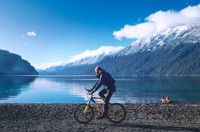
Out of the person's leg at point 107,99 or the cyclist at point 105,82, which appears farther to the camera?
the person's leg at point 107,99

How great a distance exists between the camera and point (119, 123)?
17938mm

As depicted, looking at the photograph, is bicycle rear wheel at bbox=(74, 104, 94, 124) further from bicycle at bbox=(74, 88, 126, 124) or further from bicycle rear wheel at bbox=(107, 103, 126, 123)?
bicycle rear wheel at bbox=(107, 103, 126, 123)

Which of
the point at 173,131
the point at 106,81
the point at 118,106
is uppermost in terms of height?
the point at 106,81

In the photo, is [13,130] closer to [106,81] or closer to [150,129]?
[106,81]

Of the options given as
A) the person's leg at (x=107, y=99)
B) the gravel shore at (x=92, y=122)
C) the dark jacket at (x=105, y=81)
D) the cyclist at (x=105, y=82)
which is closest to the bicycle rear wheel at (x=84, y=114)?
the gravel shore at (x=92, y=122)

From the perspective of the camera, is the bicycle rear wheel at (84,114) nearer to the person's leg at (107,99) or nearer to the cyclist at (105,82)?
the cyclist at (105,82)

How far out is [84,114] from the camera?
17953 mm

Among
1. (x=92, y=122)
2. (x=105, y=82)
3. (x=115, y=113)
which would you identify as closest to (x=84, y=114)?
(x=92, y=122)

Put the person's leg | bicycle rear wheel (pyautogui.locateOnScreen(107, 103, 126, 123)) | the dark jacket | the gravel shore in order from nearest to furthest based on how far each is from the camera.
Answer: the gravel shore
the dark jacket
the person's leg
bicycle rear wheel (pyautogui.locateOnScreen(107, 103, 126, 123))

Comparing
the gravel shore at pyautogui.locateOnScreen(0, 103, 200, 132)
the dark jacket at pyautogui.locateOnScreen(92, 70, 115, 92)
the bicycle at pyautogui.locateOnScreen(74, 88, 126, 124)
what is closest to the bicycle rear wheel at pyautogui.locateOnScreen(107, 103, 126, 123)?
the bicycle at pyautogui.locateOnScreen(74, 88, 126, 124)

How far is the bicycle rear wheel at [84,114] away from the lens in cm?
1795

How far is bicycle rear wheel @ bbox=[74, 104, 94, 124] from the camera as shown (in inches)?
707

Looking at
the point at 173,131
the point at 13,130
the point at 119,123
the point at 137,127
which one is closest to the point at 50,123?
the point at 13,130

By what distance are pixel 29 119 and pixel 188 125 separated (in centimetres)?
1119
